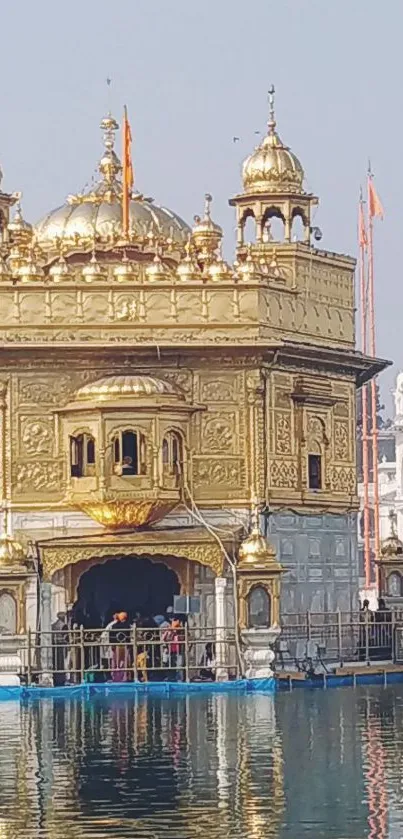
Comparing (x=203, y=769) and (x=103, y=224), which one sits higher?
(x=103, y=224)

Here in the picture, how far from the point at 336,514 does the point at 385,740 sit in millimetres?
16757

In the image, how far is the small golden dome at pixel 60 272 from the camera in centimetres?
4497

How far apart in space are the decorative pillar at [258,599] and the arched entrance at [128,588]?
133 inches

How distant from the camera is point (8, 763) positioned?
1131 inches

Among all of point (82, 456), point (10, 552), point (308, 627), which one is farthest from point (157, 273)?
point (308, 627)

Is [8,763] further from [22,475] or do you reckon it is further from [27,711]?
[22,475]

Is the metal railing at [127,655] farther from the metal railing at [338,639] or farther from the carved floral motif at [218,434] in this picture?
the carved floral motif at [218,434]

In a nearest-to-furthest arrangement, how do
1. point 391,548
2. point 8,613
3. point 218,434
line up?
point 8,613, point 218,434, point 391,548

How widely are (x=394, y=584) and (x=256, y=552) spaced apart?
302 inches

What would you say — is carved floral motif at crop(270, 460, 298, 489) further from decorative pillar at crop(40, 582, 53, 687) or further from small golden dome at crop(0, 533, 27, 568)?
small golden dome at crop(0, 533, 27, 568)

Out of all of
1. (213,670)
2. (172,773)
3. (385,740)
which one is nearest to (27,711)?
(213,670)

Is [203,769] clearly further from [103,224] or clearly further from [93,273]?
[103,224]

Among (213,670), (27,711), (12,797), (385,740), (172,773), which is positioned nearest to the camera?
(12,797)

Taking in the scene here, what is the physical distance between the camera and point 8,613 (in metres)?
42.4
